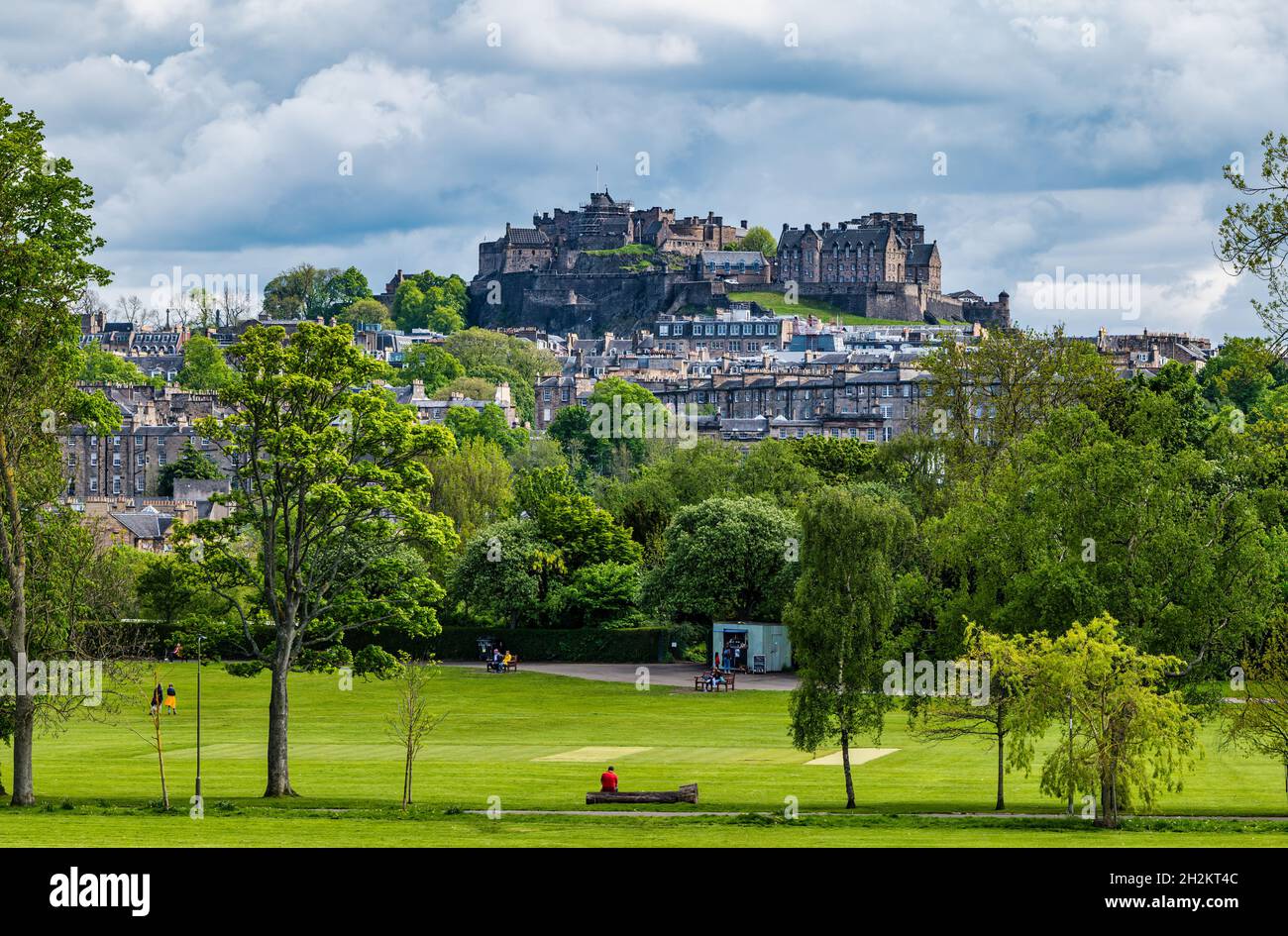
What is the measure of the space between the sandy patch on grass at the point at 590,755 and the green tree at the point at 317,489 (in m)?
8.03

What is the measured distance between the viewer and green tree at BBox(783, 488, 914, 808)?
4384 centimetres

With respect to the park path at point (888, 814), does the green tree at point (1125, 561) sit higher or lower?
higher

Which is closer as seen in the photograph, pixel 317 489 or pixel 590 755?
pixel 317 489

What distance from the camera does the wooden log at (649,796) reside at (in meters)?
41.5

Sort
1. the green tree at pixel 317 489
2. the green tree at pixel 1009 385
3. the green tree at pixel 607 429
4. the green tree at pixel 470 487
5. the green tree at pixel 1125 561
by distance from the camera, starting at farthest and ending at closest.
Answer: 1. the green tree at pixel 607 429
2. the green tree at pixel 470 487
3. the green tree at pixel 1009 385
4. the green tree at pixel 1125 561
5. the green tree at pixel 317 489

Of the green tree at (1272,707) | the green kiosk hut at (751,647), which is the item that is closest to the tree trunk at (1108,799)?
the green tree at (1272,707)

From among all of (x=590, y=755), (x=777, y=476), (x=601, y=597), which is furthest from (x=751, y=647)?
(x=590, y=755)

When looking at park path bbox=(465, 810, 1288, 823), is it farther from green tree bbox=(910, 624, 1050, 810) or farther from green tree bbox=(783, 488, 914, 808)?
green tree bbox=(783, 488, 914, 808)

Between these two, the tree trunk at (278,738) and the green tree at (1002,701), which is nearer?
the green tree at (1002,701)

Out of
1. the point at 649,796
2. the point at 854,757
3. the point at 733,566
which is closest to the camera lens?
the point at 649,796

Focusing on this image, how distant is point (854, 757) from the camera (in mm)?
53375

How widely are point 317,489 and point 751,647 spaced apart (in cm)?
3696

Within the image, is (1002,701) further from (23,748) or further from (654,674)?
(654,674)

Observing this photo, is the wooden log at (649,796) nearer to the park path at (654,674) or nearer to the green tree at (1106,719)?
the green tree at (1106,719)
